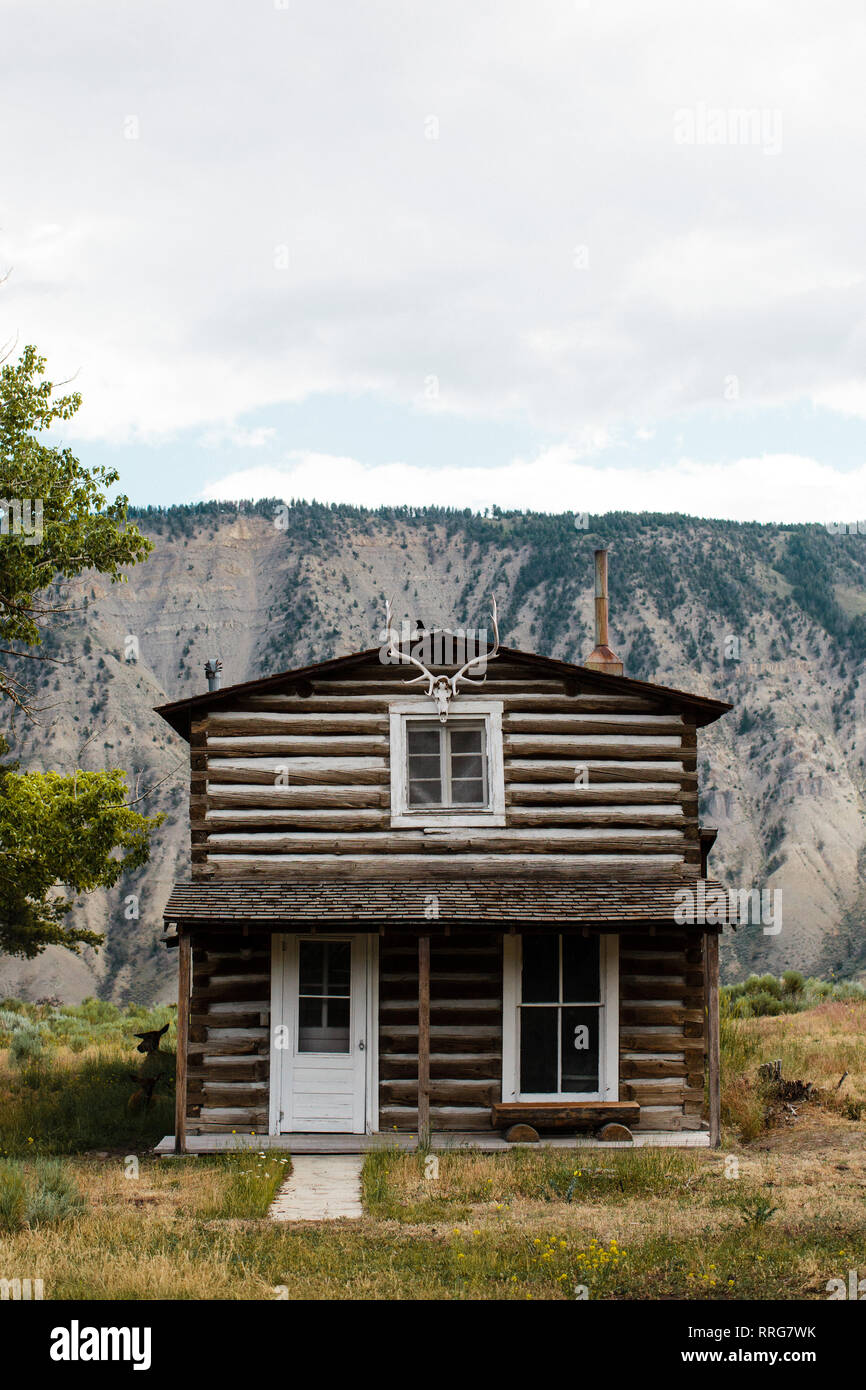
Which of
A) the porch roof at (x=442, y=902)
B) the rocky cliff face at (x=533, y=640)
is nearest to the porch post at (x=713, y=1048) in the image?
the porch roof at (x=442, y=902)

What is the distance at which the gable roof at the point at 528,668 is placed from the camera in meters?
15.5

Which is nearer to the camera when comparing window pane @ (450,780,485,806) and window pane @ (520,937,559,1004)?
window pane @ (520,937,559,1004)

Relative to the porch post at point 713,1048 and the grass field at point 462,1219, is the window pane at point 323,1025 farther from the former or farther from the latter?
the porch post at point 713,1048

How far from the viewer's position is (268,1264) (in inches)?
363

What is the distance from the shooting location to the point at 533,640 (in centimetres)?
Result: 8762

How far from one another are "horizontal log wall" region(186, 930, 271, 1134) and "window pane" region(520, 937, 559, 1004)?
A: 118 inches

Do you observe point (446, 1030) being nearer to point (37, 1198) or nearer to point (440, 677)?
point (440, 677)

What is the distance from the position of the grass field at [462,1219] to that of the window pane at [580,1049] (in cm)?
141

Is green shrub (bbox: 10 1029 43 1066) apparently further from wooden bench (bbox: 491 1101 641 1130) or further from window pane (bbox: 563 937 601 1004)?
window pane (bbox: 563 937 601 1004)

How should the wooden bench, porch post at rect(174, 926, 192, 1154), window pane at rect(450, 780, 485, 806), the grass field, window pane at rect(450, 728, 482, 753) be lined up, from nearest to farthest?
1. the grass field
2. porch post at rect(174, 926, 192, 1154)
3. the wooden bench
4. window pane at rect(450, 780, 485, 806)
5. window pane at rect(450, 728, 482, 753)

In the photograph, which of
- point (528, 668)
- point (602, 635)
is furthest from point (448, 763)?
point (602, 635)

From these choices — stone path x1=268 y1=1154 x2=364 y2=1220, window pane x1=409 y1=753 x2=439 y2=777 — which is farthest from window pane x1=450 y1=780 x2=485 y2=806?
stone path x1=268 y1=1154 x2=364 y2=1220

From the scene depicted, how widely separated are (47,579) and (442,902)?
643 centimetres

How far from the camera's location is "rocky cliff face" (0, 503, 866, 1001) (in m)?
67.3
